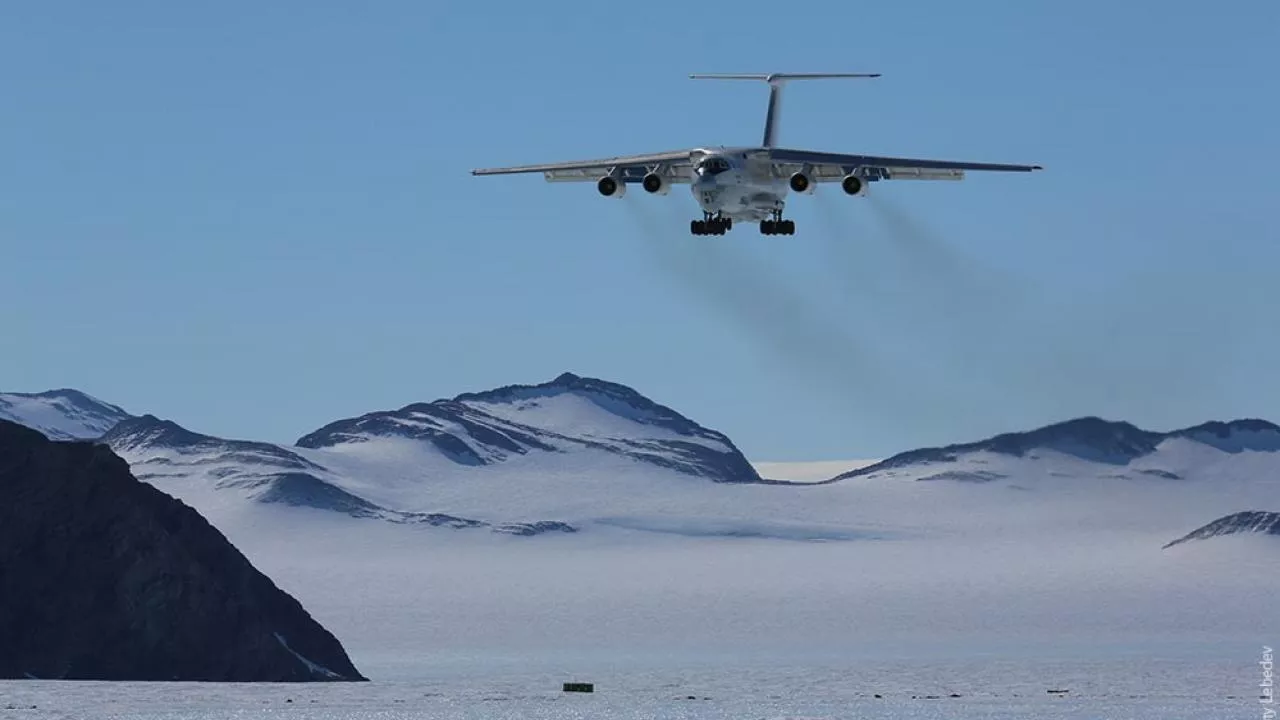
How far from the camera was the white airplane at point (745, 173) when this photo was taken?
106m

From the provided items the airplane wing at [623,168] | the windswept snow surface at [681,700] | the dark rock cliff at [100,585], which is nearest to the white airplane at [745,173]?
the airplane wing at [623,168]

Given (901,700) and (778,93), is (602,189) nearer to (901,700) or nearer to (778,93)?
(778,93)

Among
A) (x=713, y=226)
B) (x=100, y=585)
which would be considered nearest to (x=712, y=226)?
(x=713, y=226)

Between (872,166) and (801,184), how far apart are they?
12.1ft

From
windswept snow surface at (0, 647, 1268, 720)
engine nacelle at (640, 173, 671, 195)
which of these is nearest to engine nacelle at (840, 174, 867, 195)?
engine nacelle at (640, 173, 671, 195)

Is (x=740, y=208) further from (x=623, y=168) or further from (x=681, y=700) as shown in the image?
(x=681, y=700)

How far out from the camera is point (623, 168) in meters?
112

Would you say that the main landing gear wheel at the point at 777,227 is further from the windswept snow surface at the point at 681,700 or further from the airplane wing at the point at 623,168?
the windswept snow surface at the point at 681,700

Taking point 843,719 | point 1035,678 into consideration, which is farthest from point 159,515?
point 1035,678

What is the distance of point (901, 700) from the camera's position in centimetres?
15562

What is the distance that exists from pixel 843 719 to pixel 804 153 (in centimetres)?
3832

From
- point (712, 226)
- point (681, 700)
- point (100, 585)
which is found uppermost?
point (712, 226)

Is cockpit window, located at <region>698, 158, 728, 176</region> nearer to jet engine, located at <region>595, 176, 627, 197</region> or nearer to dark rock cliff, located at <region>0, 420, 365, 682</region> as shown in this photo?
jet engine, located at <region>595, 176, 627, 197</region>

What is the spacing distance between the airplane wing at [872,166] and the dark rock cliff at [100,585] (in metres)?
58.3
